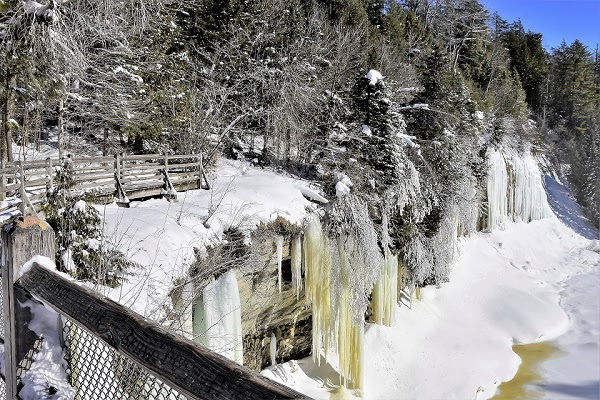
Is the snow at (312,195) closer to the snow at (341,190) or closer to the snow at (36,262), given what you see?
the snow at (341,190)

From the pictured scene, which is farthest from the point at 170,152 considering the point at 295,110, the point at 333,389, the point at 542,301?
the point at 542,301

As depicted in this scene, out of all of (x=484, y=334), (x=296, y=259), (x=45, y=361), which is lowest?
(x=484, y=334)

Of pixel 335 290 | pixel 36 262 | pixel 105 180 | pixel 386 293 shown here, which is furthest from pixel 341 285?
pixel 36 262

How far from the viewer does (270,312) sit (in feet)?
39.6

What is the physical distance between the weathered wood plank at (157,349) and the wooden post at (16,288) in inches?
6.5

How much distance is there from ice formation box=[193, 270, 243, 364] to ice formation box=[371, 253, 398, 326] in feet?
19.9

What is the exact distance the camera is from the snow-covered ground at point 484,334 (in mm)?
13227

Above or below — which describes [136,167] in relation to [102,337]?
above

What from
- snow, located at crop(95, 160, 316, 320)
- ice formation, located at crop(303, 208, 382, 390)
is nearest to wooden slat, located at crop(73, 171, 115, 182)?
snow, located at crop(95, 160, 316, 320)

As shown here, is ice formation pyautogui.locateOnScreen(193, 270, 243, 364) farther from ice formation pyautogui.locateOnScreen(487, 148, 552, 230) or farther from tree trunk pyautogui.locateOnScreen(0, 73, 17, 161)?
ice formation pyautogui.locateOnScreen(487, 148, 552, 230)

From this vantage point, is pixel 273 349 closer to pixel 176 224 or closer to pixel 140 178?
pixel 176 224

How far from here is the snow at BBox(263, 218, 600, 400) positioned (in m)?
13.2

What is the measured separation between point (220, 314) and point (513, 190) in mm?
28216

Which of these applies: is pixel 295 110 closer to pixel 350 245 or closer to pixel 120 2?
pixel 350 245
